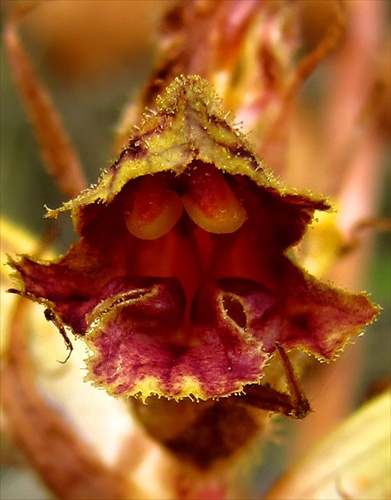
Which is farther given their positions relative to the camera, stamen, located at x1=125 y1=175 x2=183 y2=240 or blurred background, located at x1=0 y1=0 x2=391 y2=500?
blurred background, located at x1=0 y1=0 x2=391 y2=500

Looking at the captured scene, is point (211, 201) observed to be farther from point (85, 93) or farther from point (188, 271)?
point (85, 93)

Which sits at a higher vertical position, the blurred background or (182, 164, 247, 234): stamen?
the blurred background

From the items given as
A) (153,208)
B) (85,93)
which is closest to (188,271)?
(153,208)

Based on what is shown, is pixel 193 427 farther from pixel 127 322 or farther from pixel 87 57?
pixel 87 57

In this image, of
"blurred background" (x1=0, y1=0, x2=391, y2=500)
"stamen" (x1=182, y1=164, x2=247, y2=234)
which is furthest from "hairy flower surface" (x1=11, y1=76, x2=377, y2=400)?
"blurred background" (x1=0, y1=0, x2=391, y2=500)

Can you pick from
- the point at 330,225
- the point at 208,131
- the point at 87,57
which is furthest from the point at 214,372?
the point at 87,57

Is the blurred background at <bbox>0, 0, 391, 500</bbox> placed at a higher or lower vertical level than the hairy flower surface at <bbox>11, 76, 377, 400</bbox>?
higher

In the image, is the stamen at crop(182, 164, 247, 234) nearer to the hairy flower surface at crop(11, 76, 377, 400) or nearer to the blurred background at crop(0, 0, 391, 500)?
the hairy flower surface at crop(11, 76, 377, 400)
